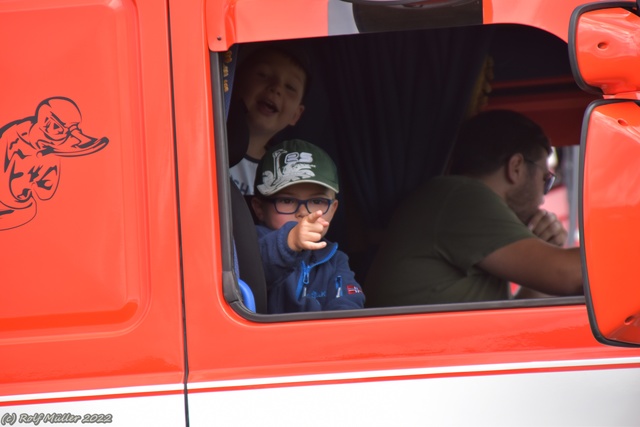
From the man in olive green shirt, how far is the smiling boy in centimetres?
48

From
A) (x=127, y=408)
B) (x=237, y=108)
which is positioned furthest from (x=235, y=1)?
(x=127, y=408)

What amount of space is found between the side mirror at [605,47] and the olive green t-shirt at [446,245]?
0.89 m

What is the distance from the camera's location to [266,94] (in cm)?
259

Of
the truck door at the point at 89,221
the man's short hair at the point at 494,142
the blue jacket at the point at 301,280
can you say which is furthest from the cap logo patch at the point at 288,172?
the man's short hair at the point at 494,142

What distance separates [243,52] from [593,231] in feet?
4.21

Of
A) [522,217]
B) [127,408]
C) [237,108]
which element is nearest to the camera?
[127,408]

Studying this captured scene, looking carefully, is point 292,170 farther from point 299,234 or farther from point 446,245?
point 446,245

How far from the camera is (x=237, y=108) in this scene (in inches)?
94.9

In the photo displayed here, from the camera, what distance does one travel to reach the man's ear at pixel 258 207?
7.95 feet

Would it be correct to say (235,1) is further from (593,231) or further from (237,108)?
(593,231)

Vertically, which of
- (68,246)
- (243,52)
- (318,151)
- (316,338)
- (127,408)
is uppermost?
(243,52)

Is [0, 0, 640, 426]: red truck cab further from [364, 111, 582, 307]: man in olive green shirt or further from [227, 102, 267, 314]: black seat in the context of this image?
[364, 111, 582, 307]: man in olive green shirt

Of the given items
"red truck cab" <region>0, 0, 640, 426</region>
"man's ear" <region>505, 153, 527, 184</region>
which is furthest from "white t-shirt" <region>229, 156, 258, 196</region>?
"man's ear" <region>505, 153, 527, 184</region>

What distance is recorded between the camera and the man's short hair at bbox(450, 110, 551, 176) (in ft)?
9.32
